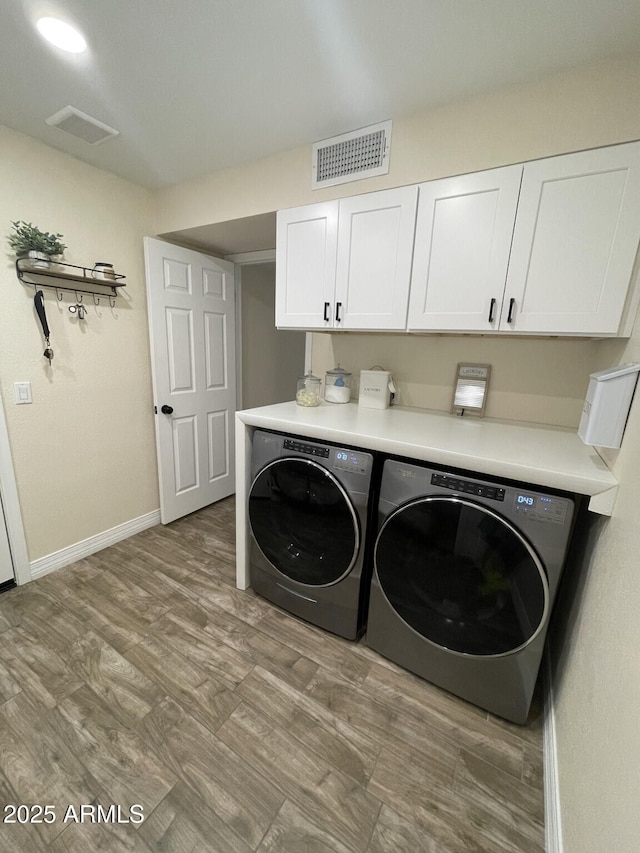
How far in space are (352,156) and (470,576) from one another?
1.96 m

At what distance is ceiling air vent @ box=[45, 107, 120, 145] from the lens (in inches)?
59.9

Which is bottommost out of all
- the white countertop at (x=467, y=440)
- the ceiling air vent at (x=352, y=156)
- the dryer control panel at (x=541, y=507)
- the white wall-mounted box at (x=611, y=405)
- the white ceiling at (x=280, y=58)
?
the dryer control panel at (x=541, y=507)

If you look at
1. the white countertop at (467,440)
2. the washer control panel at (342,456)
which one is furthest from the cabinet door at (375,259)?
the washer control panel at (342,456)

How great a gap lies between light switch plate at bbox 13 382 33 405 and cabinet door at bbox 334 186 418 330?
176cm

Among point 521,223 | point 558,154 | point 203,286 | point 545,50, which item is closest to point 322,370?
point 203,286

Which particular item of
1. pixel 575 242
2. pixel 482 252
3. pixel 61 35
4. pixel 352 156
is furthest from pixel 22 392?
pixel 575 242

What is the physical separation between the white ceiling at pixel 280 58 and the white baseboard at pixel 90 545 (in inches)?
91.6

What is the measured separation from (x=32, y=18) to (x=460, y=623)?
257 cm

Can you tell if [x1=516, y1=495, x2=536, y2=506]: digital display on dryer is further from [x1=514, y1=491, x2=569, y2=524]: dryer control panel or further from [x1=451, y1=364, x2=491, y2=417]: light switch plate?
[x1=451, y1=364, x2=491, y2=417]: light switch plate

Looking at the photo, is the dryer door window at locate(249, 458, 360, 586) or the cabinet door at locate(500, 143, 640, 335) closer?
the cabinet door at locate(500, 143, 640, 335)

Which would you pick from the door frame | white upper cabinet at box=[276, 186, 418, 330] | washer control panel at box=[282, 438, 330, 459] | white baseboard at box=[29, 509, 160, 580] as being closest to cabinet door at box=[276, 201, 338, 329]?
white upper cabinet at box=[276, 186, 418, 330]

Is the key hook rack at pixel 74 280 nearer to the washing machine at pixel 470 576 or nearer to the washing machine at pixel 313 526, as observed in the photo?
the washing machine at pixel 313 526

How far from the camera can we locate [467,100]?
4.52ft

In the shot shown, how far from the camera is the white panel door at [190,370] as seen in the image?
2.32 m
